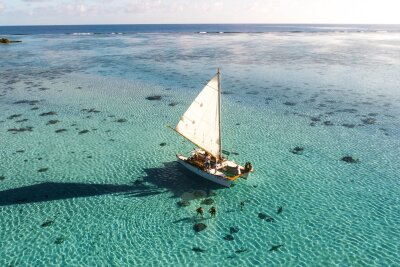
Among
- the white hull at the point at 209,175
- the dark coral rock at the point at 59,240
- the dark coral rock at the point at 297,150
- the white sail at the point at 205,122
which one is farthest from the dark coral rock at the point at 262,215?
the dark coral rock at the point at 59,240

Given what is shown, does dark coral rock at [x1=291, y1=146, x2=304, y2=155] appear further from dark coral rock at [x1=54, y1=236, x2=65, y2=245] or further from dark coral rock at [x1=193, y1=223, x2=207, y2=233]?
dark coral rock at [x1=54, y1=236, x2=65, y2=245]

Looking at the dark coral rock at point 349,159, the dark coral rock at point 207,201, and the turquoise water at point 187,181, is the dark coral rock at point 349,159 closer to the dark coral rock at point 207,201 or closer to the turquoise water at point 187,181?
the turquoise water at point 187,181

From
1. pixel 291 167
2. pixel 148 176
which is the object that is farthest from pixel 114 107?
pixel 291 167

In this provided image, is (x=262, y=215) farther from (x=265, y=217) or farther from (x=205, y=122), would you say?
(x=205, y=122)

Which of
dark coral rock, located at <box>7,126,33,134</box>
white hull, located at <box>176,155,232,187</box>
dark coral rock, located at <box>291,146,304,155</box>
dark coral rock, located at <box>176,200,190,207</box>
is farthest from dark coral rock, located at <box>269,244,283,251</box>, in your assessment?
dark coral rock, located at <box>7,126,33,134</box>

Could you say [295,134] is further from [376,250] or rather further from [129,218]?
[129,218]

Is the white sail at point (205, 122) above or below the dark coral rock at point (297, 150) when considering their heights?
above
